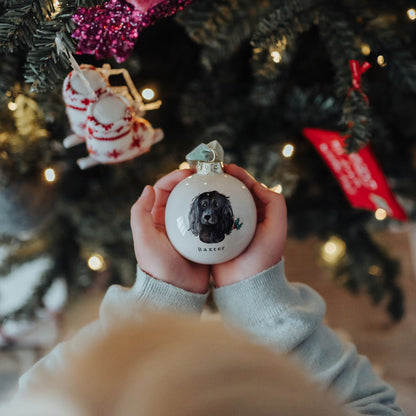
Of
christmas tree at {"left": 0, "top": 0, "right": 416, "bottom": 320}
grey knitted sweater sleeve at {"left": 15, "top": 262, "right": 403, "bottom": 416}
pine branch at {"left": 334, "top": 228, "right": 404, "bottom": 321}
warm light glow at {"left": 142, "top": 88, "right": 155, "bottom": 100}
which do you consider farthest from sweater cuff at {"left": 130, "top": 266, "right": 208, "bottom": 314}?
pine branch at {"left": 334, "top": 228, "right": 404, "bottom": 321}

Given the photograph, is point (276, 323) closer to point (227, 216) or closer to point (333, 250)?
point (227, 216)

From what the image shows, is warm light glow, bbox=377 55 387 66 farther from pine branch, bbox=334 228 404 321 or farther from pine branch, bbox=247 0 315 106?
pine branch, bbox=334 228 404 321

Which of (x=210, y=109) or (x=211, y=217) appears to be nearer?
(x=211, y=217)

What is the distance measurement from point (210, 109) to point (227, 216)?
445 mm

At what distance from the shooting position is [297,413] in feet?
0.96

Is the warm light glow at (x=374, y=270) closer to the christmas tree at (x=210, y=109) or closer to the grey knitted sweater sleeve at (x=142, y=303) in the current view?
the christmas tree at (x=210, y=109)

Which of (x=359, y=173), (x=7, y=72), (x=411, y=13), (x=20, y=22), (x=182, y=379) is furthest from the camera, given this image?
(x=359, y=173)

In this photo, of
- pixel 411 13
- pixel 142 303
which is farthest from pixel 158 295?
pixel 411 13

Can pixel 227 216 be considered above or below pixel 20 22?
below

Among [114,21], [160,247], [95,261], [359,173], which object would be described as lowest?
[95,261]

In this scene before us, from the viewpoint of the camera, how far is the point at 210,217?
0.57m

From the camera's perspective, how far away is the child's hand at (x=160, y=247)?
623 millimetres

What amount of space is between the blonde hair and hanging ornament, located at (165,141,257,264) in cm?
26

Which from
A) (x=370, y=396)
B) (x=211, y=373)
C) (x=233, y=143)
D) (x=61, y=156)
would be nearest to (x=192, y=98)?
(x=233, y=143)
